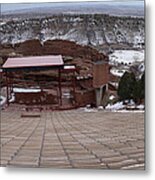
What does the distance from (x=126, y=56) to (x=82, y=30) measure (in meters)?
0.26

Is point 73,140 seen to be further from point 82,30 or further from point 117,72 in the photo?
point 82,30

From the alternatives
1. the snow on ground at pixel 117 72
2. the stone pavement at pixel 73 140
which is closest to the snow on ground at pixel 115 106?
the stone pavement at pixel 73 140

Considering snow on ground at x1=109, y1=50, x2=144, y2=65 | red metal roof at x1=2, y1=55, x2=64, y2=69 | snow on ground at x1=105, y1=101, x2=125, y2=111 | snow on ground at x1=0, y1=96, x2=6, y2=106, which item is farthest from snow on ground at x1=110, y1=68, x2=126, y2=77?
snow on ground at x1=0, y1=96, x2=6, y2=106

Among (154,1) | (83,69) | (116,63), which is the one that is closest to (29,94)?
(83,69)

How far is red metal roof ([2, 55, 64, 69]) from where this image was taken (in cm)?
248

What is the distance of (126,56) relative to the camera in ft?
7.89

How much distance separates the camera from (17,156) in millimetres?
2500

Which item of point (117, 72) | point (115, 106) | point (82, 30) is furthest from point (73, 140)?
point (82, 30)

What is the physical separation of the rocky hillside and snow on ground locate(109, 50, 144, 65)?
0.10ft

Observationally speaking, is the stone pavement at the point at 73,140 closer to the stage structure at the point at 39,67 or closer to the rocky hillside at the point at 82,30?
the stage structure at the point at 39,67

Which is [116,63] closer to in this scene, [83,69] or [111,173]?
[83,69]

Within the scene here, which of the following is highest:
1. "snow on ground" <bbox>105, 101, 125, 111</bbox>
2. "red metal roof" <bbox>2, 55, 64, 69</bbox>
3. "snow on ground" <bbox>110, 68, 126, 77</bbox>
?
"red metal roof" <bbox>2, 55, 64, 69</bbox>

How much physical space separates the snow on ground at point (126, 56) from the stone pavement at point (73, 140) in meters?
0.27

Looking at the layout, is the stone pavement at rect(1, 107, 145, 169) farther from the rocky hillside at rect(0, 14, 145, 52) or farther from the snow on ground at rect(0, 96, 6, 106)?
the rocky hillside at rect(0, 14, 145, 52)
